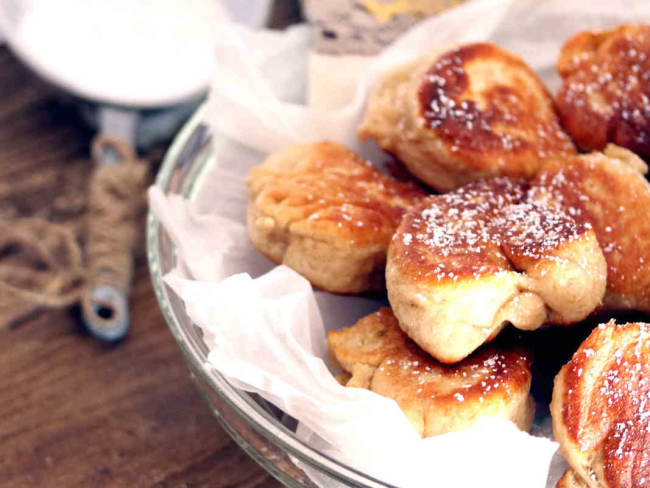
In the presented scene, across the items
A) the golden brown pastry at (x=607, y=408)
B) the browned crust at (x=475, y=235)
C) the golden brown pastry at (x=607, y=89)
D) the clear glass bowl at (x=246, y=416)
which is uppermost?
the golden brown pastry at (x=607, y=89)

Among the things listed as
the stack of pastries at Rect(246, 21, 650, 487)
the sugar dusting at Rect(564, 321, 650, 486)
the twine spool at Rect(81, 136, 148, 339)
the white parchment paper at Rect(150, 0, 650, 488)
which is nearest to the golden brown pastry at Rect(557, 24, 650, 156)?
the stack of pastries at Rect(246, 21, 650, 487)

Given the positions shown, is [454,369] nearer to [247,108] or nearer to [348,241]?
[348,241]

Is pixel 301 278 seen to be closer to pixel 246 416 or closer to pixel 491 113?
pixel 246 416

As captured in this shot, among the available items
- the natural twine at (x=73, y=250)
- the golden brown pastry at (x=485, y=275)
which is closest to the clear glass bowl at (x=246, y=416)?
the golden brown pastry at (x=485, y=275)

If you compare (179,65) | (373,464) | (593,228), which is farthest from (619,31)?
(179,65)

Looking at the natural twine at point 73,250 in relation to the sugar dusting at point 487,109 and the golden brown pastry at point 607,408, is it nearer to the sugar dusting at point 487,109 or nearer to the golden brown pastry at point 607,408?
the sugar dusting at point 487,109

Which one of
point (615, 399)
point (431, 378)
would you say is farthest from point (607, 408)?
point (431, 378)
